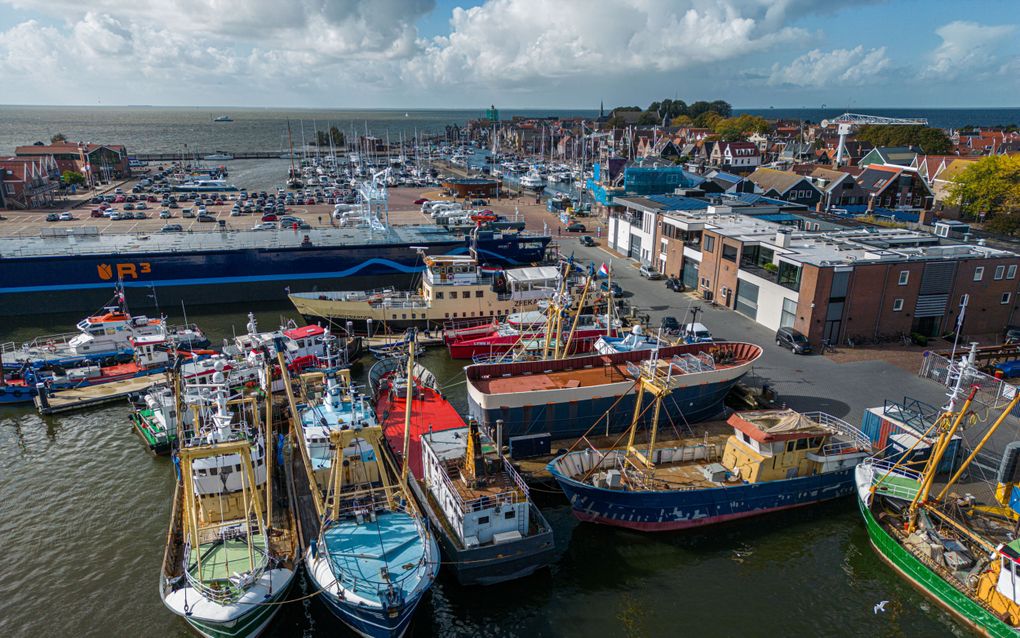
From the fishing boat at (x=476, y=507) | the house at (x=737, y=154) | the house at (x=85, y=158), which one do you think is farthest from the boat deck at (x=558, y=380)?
the house at (x=85, y=158)

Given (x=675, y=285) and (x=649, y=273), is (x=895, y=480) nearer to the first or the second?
(x=675, y=285)

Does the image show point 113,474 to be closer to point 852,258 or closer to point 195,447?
point 195,447

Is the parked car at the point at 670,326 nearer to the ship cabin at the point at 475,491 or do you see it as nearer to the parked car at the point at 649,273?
the parked car at the point at 649,273

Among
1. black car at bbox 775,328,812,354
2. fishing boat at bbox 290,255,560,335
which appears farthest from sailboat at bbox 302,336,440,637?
black car at bbox 775,328,812,354

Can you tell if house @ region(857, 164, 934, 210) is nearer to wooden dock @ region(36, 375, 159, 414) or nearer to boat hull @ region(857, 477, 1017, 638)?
boat hull @ region(857, 477, 1017, 638)

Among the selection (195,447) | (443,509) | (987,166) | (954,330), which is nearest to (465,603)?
(443,509)

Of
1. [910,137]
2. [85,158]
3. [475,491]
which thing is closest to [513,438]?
[475,491]
